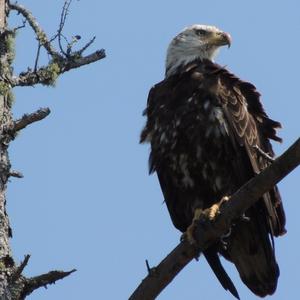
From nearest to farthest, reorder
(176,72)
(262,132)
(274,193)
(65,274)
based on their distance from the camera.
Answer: (65,274) → (274,193) → (262,132) → (176,72)

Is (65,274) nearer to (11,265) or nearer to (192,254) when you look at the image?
(11,265)

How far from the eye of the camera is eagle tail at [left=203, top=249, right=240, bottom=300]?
17.7 feet

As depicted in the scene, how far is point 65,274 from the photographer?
4.13 m

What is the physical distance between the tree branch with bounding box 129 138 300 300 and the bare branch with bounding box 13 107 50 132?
113 cm

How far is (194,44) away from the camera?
267 inches

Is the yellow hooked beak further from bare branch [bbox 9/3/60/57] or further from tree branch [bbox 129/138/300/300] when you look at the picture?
tree branch [bbox 129/138/300/300]

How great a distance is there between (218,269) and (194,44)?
2.19 metres

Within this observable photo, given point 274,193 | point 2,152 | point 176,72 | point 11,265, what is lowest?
point 11,265

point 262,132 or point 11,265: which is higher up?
point 262,132

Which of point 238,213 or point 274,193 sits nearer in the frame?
point 238,213

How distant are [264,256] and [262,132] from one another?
36.4 inches

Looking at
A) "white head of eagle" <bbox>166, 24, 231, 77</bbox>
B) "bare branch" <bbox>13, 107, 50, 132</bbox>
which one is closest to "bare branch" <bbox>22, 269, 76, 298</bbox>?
"bare branch" <bbox>13, 107, 50, 132</bbox>

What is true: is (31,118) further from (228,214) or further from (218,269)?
(218,269)

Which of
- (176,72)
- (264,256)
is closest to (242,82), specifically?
(176,72)
